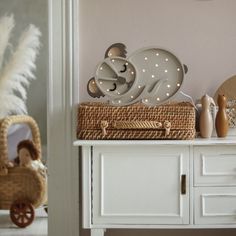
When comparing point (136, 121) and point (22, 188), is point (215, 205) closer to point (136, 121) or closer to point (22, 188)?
point (136, 121)

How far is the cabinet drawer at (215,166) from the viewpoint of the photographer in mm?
2125

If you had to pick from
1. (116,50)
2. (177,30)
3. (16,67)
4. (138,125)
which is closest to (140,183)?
(138,125)

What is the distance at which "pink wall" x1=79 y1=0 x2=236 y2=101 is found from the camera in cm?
238

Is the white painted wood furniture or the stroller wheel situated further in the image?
the stroller wheel

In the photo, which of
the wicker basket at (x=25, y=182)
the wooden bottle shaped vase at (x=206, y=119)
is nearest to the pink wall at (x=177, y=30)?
the wooden bottle shaped vase at (x=206, y=119)

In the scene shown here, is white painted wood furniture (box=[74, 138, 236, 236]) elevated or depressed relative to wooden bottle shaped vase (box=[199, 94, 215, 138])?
depressed

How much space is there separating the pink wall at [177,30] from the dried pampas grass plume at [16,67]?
0.31 m

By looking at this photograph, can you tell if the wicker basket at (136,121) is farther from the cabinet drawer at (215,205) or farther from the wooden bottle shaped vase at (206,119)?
the cabinet drawer at (215,205)

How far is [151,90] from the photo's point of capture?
7.29ft

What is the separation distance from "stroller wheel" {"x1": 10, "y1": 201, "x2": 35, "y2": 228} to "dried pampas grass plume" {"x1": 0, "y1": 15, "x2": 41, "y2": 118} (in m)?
0.43

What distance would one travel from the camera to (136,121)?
2.19m

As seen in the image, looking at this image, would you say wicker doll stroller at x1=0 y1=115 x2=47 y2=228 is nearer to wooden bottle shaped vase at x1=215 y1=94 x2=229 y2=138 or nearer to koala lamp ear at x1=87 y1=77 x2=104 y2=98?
koala lamp ear at x1=87 y1=77 x2=104 y2=98

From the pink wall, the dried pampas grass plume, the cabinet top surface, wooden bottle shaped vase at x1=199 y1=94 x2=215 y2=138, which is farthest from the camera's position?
the dried pampas grass plume

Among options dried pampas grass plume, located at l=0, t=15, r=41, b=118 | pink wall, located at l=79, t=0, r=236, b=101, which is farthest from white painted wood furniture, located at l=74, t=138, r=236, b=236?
dried pampas grass plume, located at l=0, t=15, r=41, b=118
